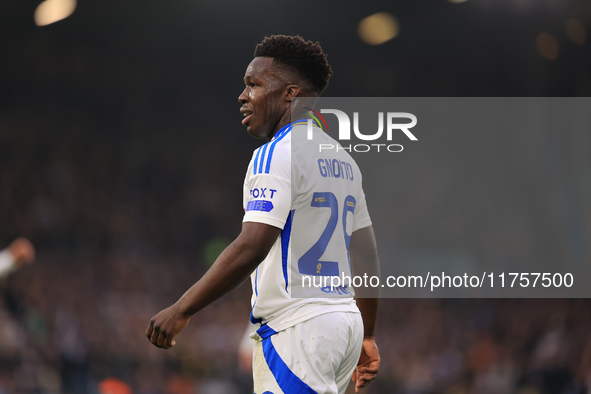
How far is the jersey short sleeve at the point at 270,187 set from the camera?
1796 millimetres

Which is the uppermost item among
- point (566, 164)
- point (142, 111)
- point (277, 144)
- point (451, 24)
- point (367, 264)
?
point (451, 24)

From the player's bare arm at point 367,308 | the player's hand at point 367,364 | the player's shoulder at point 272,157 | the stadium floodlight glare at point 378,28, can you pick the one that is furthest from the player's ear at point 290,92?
the stadium floodlight glare at point 378,28

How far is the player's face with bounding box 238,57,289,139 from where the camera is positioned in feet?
7.11

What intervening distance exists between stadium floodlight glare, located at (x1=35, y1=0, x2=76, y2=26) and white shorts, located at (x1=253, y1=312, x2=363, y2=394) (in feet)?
23.4

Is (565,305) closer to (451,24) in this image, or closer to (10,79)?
(451,24)

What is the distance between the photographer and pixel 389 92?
8117 millimetres

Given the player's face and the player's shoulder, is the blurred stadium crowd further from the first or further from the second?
the player's shoulder

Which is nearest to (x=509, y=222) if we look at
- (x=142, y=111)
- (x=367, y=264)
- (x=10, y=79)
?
(x=142, y=111)

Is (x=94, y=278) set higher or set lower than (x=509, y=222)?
lower

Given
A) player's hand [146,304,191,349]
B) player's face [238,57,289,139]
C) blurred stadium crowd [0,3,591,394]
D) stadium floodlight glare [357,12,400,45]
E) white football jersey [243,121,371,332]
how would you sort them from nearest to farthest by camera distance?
player's hand [146,304,191,349], white football jersey [243,121,371,332], player's face [238,57,289,139], blurred stadium crowd [0,3,591,394], stadium floodlight glare [357,12,400,45]

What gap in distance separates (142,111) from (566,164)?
19.3ft

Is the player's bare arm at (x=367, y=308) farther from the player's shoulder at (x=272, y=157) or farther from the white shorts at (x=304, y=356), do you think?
the player's shoulder at (x=272, y=157)

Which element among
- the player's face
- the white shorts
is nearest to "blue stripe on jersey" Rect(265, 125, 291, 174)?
the player's face

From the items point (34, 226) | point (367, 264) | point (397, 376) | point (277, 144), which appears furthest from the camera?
point (34, 226)
